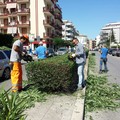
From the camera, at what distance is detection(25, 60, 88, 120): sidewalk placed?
602 centimetres

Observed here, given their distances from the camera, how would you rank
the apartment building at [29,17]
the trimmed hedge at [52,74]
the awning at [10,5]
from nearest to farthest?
the trimmed hedge at [52,74], the apartment building at [29,17], the awning at [10,5]

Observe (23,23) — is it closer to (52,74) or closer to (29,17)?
(29,17)

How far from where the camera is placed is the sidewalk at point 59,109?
602cm

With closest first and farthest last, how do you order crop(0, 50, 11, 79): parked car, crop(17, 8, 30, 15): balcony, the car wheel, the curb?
the curb < crop(0, 50, 11, 79): parked car < the car wheel < crop(17, 8, 30, 15): balcony

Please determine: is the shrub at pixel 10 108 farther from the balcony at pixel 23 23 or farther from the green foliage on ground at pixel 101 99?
the balcony at pixel 23 23

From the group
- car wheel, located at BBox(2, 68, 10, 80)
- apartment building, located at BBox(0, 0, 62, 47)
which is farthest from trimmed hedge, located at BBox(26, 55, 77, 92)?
apartment building, located at BBox(0, 0, 62, 47)

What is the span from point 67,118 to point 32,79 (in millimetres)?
2772

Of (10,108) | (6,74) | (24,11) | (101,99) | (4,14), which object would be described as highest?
(24,11)

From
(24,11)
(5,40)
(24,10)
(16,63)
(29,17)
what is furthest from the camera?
(29,17)

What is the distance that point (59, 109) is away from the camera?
672cm

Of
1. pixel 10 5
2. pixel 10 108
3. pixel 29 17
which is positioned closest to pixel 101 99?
pixel 10 108

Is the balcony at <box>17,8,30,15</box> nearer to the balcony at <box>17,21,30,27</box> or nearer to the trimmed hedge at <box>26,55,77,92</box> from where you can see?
the balcony at <box>17,21,30,27</box>

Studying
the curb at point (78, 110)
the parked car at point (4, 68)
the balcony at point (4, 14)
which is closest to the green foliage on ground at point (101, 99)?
the curb at point (78, 110)

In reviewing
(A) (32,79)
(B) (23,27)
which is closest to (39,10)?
(B) (23,27)
